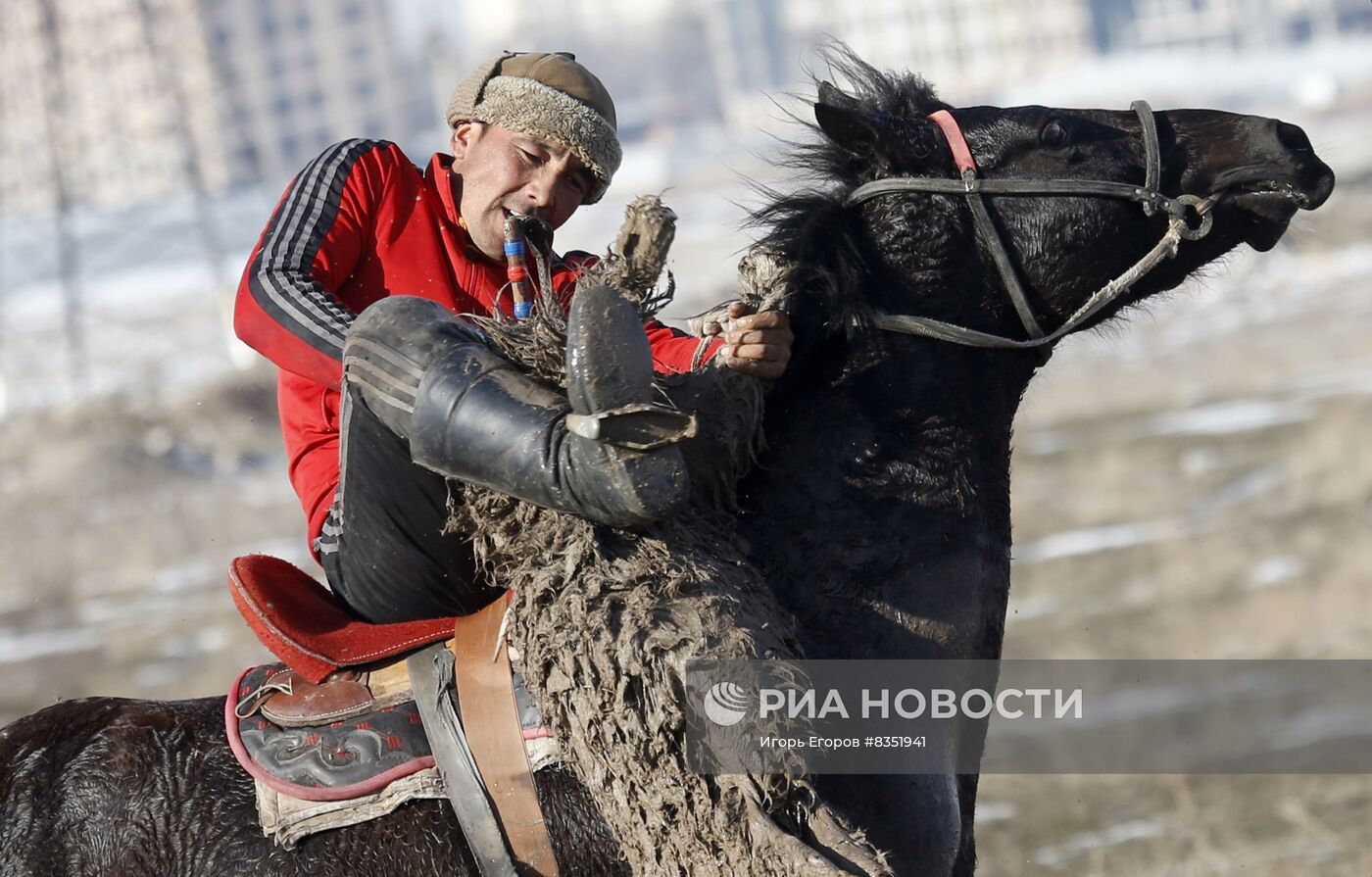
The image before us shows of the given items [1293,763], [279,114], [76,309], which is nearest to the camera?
[1293,763]

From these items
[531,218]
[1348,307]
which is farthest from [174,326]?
[531,218]

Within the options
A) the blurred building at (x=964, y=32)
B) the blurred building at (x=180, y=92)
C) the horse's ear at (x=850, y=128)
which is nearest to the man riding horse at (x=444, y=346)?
the horse's ear at (x=850, y=128)

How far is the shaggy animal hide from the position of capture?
8.75 ft

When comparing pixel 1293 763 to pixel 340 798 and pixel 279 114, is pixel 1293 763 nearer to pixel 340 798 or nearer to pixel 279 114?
pixel 340 798

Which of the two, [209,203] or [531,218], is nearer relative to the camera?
[531,218]

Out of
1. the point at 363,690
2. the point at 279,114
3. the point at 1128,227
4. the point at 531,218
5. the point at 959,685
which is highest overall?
the point at 531,218

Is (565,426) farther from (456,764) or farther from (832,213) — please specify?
(832,213)

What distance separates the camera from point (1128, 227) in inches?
131

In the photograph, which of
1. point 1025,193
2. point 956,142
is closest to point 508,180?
point 956,142

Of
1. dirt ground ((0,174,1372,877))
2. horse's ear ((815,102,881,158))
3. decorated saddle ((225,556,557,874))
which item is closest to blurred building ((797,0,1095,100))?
dirt ground ((0,174,1372,877))

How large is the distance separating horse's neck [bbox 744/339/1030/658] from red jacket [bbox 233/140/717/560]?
405mm

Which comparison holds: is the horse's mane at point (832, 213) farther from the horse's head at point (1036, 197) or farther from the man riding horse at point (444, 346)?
the man riding horse at point (444, 346)

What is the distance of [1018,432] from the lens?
18062mm

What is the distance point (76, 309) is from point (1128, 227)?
84.3 ft
